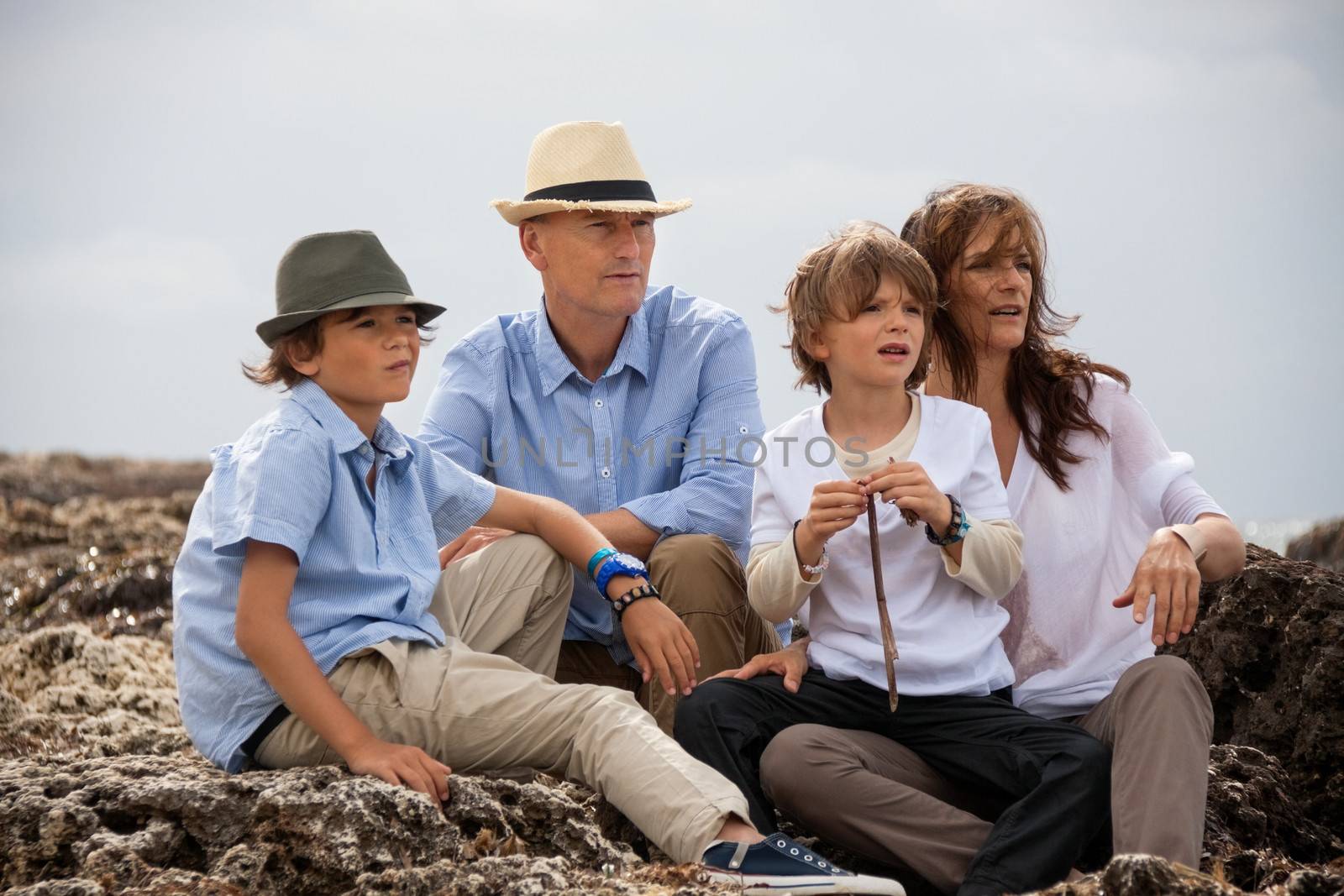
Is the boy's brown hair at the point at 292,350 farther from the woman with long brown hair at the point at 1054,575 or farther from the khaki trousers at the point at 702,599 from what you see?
the woman with long brown hair at the point at 1054,575

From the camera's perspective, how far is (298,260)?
3.93m

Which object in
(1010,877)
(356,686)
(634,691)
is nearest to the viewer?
(1010,877)

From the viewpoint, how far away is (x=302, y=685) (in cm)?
355

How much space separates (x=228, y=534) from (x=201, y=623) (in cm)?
35

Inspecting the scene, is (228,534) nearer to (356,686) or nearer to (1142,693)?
(356,686)

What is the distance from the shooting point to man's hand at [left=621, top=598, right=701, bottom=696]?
160 inches

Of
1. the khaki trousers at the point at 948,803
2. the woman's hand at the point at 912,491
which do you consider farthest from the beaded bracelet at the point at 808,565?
the khaki trousers at the point at 948,803

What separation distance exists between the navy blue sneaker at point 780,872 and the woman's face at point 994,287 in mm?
1733

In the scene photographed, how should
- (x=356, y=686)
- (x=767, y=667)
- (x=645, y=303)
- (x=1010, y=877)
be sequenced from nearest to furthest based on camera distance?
(x=1010, y=877)
(x=356, y=686)
(x=767, y=667)
(x=645, y=303)

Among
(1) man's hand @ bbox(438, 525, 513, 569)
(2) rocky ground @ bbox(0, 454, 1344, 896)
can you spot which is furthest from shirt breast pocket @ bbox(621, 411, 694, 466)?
(2) rocky ground @ bbox(0, 454, 1344, 896)

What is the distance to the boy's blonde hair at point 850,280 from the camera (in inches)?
157

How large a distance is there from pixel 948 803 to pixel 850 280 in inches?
58.2

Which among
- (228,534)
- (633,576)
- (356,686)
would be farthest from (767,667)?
(228,534)

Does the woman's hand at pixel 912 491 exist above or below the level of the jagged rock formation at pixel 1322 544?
above
